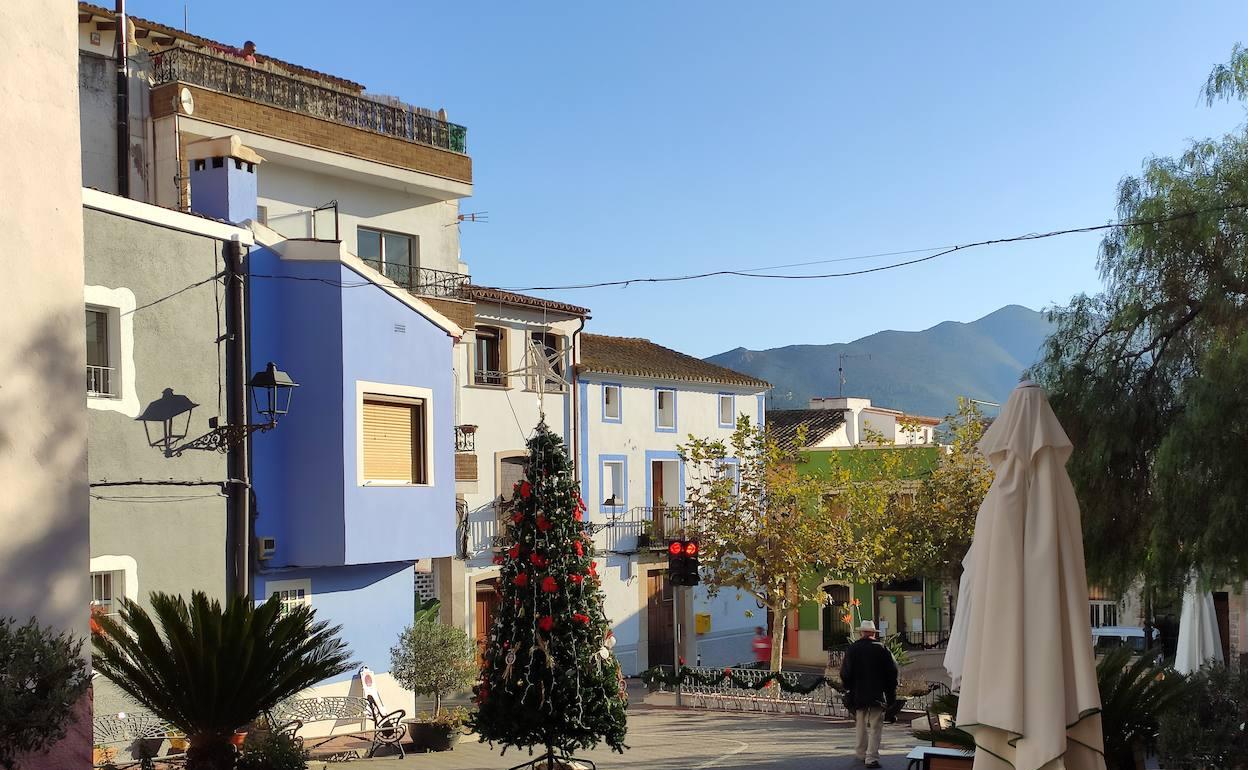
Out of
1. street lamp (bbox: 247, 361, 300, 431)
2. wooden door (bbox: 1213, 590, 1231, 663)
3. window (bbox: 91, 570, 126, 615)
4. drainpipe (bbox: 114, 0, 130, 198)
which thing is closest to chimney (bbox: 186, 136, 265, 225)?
street lamp (bbox: 247, 361, 300, 431)

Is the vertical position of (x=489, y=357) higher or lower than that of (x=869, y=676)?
higher

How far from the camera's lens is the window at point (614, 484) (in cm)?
3466

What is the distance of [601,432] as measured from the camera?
34344 millimetres

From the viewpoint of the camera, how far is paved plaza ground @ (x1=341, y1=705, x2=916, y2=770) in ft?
50.5

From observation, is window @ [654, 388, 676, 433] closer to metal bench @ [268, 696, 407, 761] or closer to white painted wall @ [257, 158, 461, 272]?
white painted wall @ [257, 158, 461, 272]

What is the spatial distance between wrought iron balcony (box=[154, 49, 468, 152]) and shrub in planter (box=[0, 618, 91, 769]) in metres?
17.9

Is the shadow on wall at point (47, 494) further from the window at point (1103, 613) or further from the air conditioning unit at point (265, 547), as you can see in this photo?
the window at point (1103, 613)

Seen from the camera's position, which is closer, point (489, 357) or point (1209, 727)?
point (1209, 727)

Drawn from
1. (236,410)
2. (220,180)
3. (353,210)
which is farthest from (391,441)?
(353,210)

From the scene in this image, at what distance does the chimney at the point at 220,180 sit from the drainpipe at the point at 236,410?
0.75 meters

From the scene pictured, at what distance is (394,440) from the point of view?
62.3 feet

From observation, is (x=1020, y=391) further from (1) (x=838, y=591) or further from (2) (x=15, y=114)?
(1) (x=838, y=591)

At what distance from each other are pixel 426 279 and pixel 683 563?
9.23m

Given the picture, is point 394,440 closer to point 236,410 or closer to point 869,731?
point 236,410
